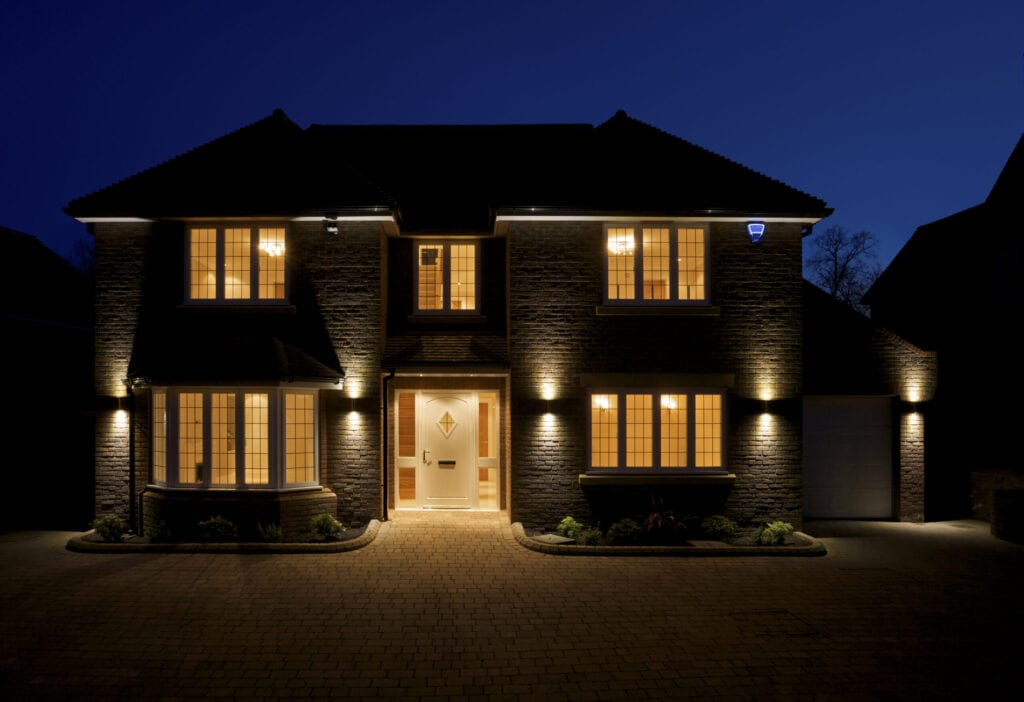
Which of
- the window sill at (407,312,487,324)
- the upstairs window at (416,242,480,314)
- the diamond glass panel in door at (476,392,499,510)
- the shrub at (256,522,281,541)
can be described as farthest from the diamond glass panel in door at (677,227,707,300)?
the shrub at (256,522,281,541)

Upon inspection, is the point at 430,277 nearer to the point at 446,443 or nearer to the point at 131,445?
Result: the point at 446,443

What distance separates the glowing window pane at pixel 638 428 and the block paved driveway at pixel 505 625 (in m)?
2.25

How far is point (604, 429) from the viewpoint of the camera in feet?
40.0

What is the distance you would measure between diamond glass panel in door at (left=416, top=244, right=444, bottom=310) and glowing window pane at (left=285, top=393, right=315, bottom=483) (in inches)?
124

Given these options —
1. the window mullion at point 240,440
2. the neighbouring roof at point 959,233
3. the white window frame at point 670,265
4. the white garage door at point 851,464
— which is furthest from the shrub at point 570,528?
the neighbouring roof at point 959,233

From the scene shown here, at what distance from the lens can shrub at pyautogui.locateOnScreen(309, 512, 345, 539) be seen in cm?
1149

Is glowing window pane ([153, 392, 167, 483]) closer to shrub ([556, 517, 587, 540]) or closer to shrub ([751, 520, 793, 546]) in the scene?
shrub ([556, 517, 587, 540])

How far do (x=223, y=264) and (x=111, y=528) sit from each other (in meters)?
5.03

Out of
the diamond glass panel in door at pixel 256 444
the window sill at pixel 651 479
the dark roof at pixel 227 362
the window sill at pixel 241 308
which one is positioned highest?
the window sill at pixel 241 308

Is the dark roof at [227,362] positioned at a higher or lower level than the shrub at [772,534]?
higher

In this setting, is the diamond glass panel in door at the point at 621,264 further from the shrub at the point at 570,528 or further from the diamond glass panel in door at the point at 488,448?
the shrub at the point at 570,528

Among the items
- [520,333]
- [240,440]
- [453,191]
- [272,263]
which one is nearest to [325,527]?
[240,440]

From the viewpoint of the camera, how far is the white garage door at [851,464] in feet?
44.0

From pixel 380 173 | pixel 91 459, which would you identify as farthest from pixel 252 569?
pixel 380 173
